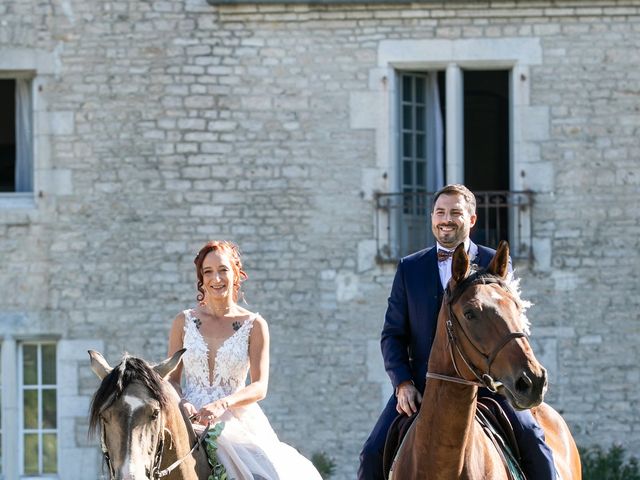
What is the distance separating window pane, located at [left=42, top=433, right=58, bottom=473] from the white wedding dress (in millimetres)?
7757

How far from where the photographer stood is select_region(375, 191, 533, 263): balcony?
1460 cm

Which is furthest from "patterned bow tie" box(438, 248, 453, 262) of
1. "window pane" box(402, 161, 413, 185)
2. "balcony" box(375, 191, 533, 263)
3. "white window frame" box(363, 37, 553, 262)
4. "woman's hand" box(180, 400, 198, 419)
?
"window pane" box(402, 161, 413, 185)

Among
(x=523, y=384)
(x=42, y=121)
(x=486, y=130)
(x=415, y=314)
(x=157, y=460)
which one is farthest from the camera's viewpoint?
(x=486, y=130)

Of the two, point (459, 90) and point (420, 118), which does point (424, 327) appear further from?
point (420, 118)

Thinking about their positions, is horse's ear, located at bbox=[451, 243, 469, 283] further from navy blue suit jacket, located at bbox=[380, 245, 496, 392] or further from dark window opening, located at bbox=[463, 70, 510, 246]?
dark window opening, located at bbox=[463, 70, 510, 246]

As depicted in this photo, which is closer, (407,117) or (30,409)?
(30,409)

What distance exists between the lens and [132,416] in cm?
599

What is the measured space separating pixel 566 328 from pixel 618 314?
0.53 metres

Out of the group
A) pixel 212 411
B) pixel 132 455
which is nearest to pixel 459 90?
pixel 212 411

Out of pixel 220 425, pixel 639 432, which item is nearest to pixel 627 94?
pixel 639 432

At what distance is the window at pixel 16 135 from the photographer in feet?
49.9

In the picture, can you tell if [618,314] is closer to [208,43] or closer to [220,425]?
[208,43]

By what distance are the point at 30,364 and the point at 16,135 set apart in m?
2.38

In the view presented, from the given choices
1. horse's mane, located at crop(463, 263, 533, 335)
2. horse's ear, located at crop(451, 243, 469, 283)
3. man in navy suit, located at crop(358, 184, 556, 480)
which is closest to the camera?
horse's mane, located at crop(463, 263, 533, 335)
